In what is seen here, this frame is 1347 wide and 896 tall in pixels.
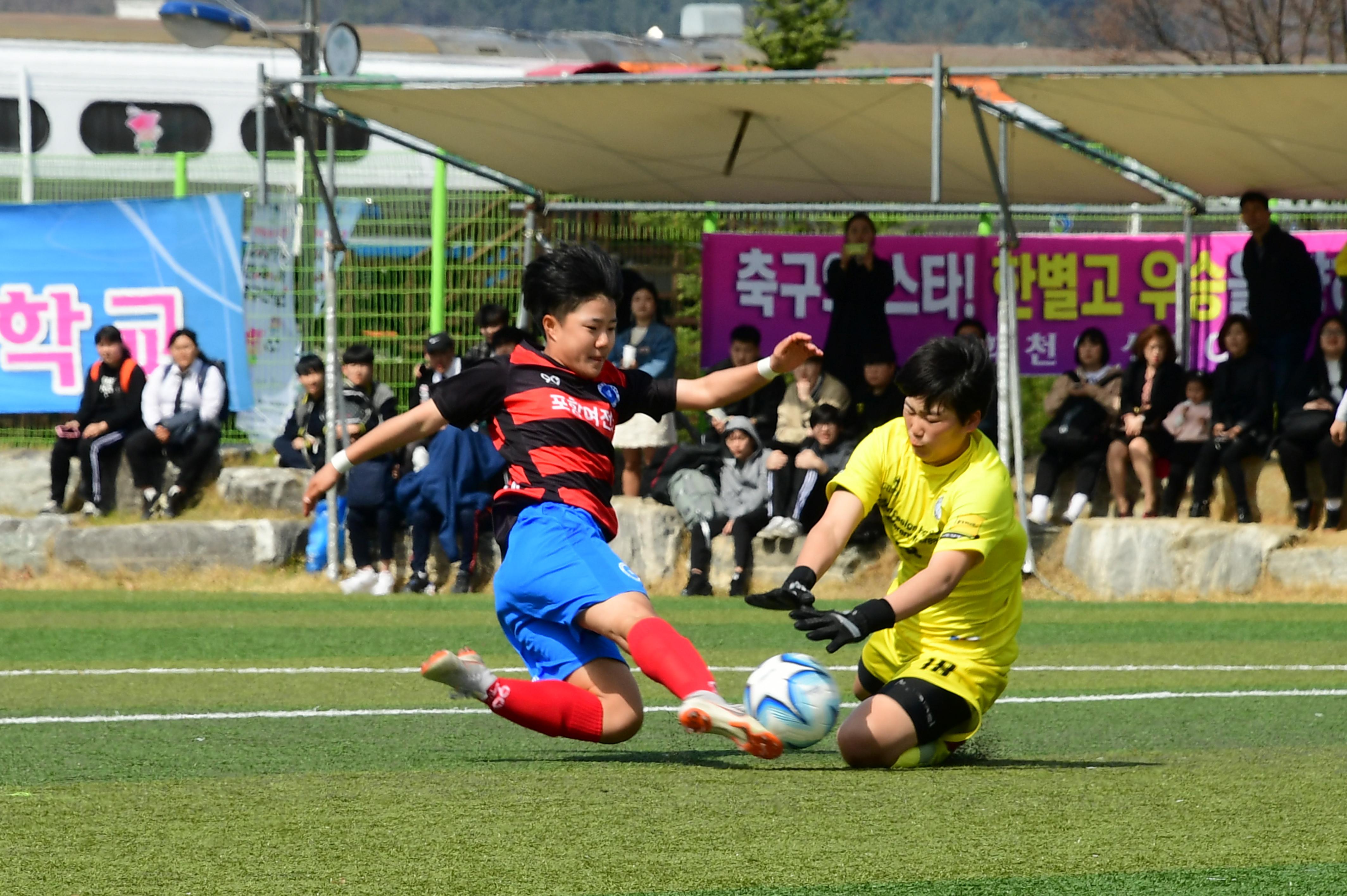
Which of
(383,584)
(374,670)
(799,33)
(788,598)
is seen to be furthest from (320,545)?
(799,33)

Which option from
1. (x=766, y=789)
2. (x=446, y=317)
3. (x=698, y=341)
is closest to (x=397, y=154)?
(x=446, y=317)

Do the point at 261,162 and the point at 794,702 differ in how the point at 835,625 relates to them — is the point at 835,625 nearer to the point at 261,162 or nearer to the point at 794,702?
the point at 794,702

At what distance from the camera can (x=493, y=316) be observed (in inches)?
512

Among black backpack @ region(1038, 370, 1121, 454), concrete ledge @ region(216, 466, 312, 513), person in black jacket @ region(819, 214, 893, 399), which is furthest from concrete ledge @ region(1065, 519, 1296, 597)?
concrete ledge @ region(216, 466, 312, 513)

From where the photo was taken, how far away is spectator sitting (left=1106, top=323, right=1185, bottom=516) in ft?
40.6

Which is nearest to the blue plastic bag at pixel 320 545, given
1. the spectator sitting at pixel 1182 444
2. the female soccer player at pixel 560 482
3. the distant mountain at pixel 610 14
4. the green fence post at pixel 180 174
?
the green fence post at pixel 180 174

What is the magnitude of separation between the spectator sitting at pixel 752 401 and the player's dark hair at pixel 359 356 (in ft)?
8.59

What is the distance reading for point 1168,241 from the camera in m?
14.4

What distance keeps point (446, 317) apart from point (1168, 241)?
246 inches

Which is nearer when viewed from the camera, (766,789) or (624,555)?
(766,789)

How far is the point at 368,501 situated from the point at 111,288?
429 centimetres

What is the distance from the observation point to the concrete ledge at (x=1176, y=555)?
11.7 meters

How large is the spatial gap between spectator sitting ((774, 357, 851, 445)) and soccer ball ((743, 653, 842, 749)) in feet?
24.3

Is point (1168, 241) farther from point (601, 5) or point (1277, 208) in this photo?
point (601, 5)
